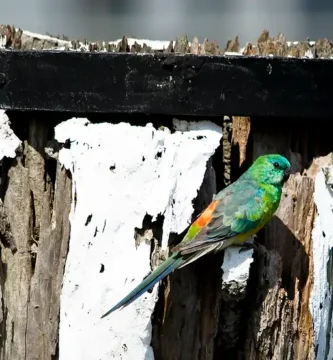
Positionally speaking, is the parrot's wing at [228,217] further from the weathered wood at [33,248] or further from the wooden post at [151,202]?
the weathered wood at [33,248]

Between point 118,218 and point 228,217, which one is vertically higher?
point 228,217

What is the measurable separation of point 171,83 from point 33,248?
85cm

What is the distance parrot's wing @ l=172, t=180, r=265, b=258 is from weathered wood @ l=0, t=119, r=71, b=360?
0.52m

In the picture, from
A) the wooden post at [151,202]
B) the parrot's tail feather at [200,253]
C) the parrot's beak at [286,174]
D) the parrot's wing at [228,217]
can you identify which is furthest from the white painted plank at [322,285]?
the parrot's tail feather at [200,253]

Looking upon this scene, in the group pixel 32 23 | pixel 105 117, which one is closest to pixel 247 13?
pixel 32 23

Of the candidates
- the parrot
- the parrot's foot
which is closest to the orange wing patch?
the parrot

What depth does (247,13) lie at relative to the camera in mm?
9055

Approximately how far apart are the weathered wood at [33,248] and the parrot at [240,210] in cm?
51

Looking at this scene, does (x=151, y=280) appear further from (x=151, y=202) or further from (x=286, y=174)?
(x=286, y=174)

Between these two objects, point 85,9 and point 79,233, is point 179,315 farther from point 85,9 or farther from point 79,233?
point 85,9

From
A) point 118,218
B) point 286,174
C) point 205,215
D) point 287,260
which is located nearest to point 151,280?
point 118,218

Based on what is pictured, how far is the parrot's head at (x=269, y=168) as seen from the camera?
3811 mm

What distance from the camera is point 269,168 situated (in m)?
3.83

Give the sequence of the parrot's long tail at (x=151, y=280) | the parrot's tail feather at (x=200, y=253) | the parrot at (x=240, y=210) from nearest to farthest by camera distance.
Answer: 1. the parrot's long tail at (x=151, y=280)
2. the parrot's tail feather at (x=200, y=253)
3. the parrot at (x=240, y=210)
